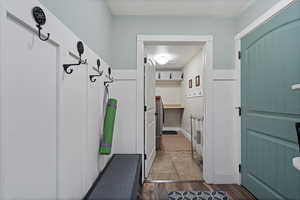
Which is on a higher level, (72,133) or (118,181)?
(72,133)

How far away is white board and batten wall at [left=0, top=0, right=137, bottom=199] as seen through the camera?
64 cm

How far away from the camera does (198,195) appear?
2223 mm

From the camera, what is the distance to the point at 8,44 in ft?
2.11

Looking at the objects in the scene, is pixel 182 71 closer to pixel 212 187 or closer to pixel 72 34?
pixel 212 187

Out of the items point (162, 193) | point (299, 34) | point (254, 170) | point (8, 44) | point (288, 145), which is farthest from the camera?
point (162, 193)

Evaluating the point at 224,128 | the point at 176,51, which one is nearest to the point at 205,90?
the point at 224,128

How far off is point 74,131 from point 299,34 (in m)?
1.93

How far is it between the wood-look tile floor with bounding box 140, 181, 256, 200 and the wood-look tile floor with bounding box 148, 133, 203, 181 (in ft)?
0.59

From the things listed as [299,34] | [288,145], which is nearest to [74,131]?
[288,145]

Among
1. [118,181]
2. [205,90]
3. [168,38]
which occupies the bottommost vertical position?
[118,181]

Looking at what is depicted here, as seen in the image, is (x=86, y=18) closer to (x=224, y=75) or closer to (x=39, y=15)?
(x=39, y=15)

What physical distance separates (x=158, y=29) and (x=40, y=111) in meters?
2.16

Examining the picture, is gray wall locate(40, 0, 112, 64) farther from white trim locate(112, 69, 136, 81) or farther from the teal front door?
the teal front door

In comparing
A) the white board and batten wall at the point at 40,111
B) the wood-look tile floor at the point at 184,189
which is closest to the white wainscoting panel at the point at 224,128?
the wood-look tile floor at the point at 184,189
